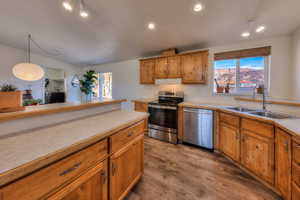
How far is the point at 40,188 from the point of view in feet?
2.10

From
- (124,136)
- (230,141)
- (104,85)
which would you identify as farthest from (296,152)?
(104,85)

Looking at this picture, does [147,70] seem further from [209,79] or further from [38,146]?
[38,146]

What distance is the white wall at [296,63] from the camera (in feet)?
6.71

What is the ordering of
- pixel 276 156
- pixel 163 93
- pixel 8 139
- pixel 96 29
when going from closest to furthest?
pixel 8 139 → pixel 276 156 → pixel 96 29 → pixel 163 93

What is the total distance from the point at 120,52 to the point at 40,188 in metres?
3.70

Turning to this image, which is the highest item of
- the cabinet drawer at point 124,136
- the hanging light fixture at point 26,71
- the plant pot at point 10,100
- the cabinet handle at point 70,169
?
the hanging light fixture at point 26,71

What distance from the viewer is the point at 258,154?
1.65m

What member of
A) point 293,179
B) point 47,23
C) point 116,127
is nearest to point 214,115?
point 293,179

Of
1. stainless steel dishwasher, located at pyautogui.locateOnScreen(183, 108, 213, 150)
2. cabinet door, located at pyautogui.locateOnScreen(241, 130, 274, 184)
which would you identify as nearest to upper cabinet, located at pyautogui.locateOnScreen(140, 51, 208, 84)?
stainless steel dishwasher, located at pyautogui.locateOnScreen(183, 108, 213, 150)

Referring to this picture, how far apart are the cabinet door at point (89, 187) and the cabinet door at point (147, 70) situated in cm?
273

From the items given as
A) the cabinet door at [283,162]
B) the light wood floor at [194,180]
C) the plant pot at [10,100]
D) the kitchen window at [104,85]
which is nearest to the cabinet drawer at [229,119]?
the cabinet door at [283,162]

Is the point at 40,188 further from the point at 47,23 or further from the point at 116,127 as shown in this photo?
the point at 47,23

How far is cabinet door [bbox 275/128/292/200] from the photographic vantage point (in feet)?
4.11

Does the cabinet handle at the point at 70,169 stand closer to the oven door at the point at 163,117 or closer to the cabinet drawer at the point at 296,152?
the cabinet drawer at the point at 296,152
